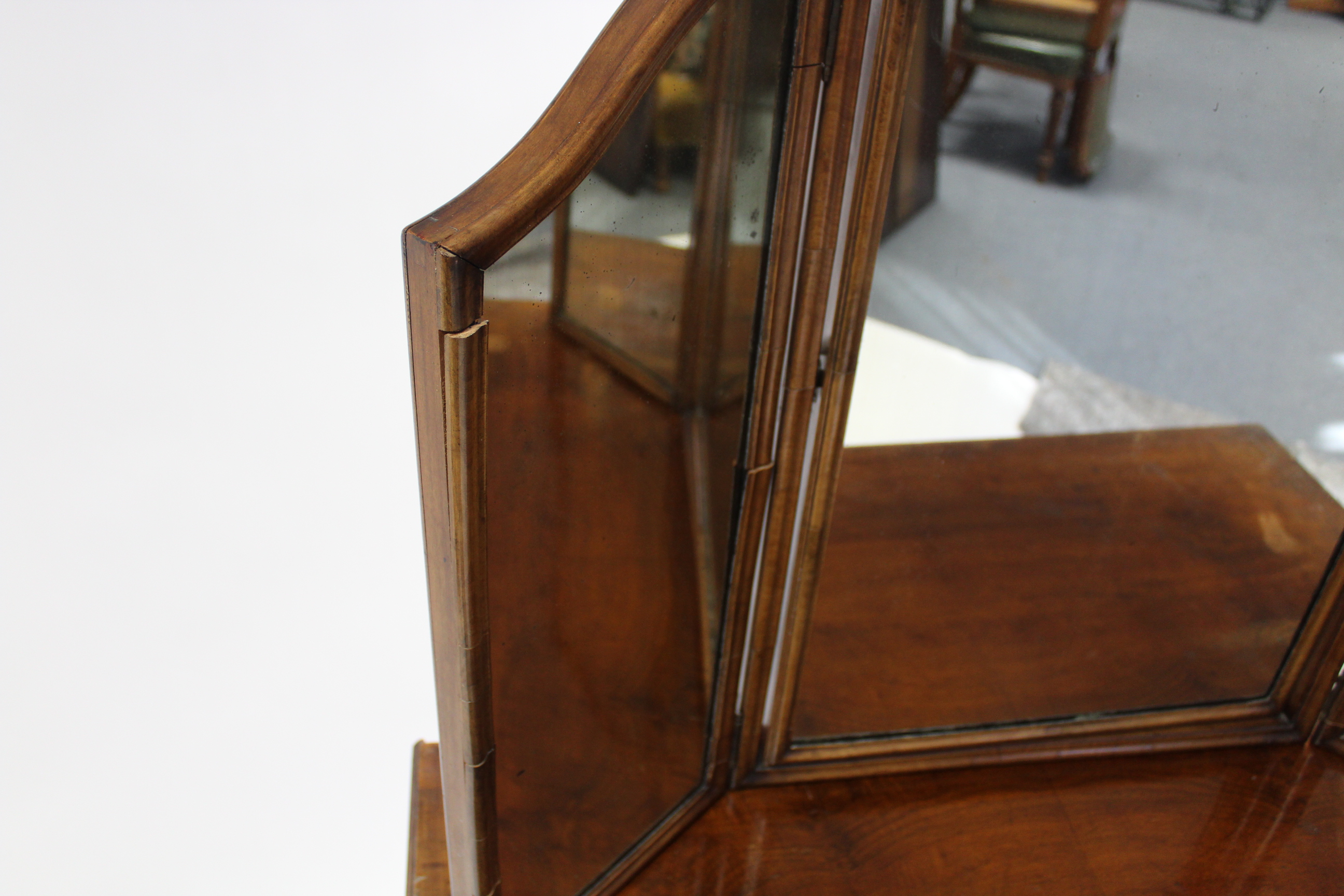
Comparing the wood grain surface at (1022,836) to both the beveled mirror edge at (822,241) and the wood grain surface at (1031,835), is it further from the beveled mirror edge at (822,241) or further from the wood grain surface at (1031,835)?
the beveled mirror edge at (822,241)

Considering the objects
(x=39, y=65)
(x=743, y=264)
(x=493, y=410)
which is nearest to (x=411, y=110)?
(x=39, y=65)

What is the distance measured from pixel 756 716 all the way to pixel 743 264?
1.10 feet

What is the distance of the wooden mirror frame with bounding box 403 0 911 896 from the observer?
429 mm

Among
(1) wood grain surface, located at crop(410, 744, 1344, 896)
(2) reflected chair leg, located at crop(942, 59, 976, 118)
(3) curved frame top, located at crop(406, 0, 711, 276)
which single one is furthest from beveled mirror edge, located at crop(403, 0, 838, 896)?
(1) wood grain surface, located at crop(410, 744, 1344, 896)

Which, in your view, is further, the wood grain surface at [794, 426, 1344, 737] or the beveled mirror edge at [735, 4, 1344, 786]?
the wood grain surface at [794, 426, 1344, 737]

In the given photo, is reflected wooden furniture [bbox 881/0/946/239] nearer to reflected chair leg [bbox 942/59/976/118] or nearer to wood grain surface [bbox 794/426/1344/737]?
reflected chair leg [bbox 942/59/976/118]

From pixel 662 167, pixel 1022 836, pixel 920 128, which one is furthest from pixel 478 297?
pixel 1022 836

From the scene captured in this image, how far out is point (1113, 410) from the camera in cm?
83

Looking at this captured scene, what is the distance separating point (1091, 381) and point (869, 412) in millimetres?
179

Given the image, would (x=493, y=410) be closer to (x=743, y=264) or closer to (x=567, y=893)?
(x=743, y=264)

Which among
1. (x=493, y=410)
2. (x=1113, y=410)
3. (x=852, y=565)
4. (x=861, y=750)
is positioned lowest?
(x=861, y=750)

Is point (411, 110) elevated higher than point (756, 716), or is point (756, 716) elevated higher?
point (411, 110)

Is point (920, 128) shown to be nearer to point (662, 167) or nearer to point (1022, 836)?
point (662, 167)

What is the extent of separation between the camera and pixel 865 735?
2.86 feet
